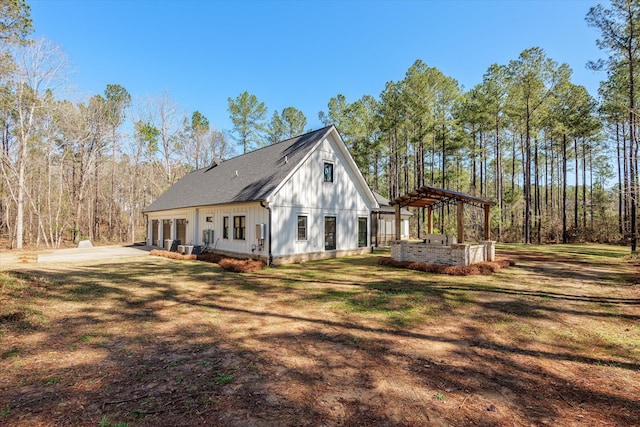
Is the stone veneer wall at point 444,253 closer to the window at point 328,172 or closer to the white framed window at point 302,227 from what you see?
the white framed window at point 302,227

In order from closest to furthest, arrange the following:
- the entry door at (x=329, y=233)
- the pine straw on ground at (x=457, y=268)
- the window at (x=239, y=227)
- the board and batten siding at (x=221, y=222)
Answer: the pine straw on ground at (x=457, y=268) → the board and batten siding at (x=221, y=222) → the window at (x=239, y=227) → the entry door at (x=329, y=233)

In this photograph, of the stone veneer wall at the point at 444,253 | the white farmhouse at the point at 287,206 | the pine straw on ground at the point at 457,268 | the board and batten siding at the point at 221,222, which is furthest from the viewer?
the board and batten siding at the point at 221,222

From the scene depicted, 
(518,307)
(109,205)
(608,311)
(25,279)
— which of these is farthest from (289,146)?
(109,205)

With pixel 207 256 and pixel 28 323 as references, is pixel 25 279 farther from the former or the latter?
pixel 207 256

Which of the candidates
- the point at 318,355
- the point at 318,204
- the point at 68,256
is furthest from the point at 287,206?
the point at 68,256

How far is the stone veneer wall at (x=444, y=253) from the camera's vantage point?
12.2 metres

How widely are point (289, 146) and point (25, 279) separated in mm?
12844

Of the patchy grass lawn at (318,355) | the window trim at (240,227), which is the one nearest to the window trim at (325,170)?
the window trim at (240,227)

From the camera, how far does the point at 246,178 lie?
16750mm

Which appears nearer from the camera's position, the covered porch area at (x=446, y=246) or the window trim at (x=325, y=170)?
the covered porch area at (x=446, y=246)

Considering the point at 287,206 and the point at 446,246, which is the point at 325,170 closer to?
the point at 287,206

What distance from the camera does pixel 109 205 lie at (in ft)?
115

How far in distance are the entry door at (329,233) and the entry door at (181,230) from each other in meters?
10.0

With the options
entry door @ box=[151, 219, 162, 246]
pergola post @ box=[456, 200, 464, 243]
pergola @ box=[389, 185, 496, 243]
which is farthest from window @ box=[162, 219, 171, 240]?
pergola post @ box=[456, 200, 464, 243]
